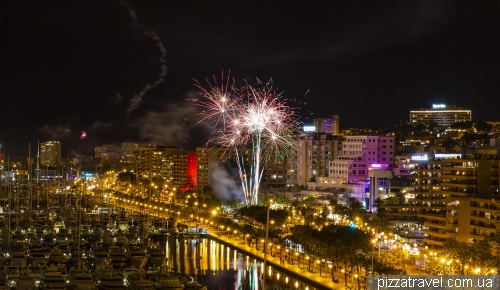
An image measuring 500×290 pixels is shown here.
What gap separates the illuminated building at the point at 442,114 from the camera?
81.9 meters

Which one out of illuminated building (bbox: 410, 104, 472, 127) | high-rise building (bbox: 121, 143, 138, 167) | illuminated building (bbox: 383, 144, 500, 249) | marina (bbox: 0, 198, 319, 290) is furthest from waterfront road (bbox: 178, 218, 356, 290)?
high-rise building (bbox: 121, 143, 138, 167)

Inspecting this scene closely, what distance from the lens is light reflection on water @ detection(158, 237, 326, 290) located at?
798 inches

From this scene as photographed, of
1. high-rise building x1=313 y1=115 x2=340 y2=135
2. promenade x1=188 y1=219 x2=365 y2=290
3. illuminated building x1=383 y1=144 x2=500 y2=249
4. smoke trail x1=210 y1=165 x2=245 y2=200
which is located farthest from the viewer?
high-rise building x1=313 y1=115 x2=340 y2=135

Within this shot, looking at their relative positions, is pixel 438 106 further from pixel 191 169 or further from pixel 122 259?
pixel 122 259

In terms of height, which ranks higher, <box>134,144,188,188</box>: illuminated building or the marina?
<box>134,144,188,188</box>: illuminated building

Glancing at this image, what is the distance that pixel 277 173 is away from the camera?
49.8 metres

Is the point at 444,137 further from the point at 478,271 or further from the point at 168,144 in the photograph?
the point at 478,271

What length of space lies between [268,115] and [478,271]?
12.2 m

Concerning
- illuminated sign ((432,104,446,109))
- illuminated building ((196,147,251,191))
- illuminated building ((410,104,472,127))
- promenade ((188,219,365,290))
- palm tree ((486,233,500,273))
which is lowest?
promenade ((188,219,365,290))

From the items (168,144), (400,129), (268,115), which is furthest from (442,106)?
(268,115)

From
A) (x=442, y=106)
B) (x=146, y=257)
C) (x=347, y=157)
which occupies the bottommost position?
(x=146, y=257)

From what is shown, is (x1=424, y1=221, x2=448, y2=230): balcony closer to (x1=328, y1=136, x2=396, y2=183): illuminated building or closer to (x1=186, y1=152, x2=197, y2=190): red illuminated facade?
(x1=328, y1=136, x2=396, y2=183): illuminated building

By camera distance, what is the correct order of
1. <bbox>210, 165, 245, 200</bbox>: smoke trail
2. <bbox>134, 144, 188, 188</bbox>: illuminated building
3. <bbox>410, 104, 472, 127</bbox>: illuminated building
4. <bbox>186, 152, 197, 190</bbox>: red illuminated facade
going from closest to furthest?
<bbox>210, 165, 245, 200</bbox>: smoke trail → <bbox>186, 152, 197, 190</bbox>: red illuminated facade → <bbox>134, 144, 188, 188</bbox>: illuminated building → <bbox>410, 104, 472, 127</bbox>: illuminated building

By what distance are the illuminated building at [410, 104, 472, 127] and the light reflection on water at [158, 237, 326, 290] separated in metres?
57.8
